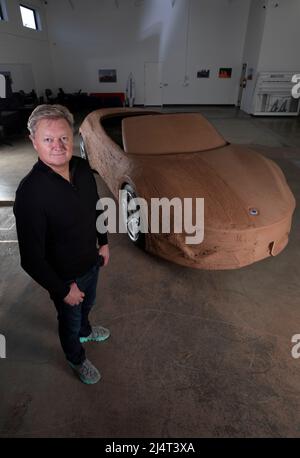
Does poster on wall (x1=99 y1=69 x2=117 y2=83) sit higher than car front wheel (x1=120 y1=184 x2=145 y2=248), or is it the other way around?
poster on wall (x1=99 y1=69 x2=117 y2=83)

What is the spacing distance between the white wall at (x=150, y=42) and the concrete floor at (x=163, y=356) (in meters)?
12.3

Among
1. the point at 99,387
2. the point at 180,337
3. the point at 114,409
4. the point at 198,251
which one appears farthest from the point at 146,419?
the point at 198,251

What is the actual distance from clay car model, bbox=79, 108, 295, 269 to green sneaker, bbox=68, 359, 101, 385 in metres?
1.03

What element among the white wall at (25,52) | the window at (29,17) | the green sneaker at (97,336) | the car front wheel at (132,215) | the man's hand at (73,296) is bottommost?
the green sneaker at (97,336)

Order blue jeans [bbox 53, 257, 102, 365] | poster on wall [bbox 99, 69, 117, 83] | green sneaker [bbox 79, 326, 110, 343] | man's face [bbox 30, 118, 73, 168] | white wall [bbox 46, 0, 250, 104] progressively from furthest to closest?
poster on wall [bbox 99, 69, 117, 83] → white wall [bbox 46, 0, 250, 104] → green sneaker [bbox 79, 326, 110, 343] → blue jeans [bbox 53, 257, 102, 365] → man's face [bbox 30, 118, 73, 168]

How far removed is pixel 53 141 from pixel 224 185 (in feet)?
5.40

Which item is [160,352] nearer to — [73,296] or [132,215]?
[73,296]

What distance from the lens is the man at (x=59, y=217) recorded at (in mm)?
1130

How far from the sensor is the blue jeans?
146cm

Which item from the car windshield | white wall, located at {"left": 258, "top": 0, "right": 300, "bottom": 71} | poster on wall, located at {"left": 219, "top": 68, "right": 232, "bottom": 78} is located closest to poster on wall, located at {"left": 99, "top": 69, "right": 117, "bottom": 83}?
poster on wall, located at {"left": 219, "top": 68, "right": 232, "bottom": 78}

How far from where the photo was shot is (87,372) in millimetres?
1676

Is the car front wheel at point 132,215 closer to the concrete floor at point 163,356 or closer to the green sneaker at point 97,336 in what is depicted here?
the concrete floor at point 163,356

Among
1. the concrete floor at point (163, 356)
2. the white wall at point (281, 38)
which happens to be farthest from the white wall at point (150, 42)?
the concrete floor at point (163, 356)

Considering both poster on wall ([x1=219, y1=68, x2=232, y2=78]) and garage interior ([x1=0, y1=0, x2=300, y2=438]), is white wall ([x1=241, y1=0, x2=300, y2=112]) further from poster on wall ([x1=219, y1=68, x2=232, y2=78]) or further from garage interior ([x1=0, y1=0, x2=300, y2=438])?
garage interior ([x1=0, y1=0, x2=300, y2=438])
